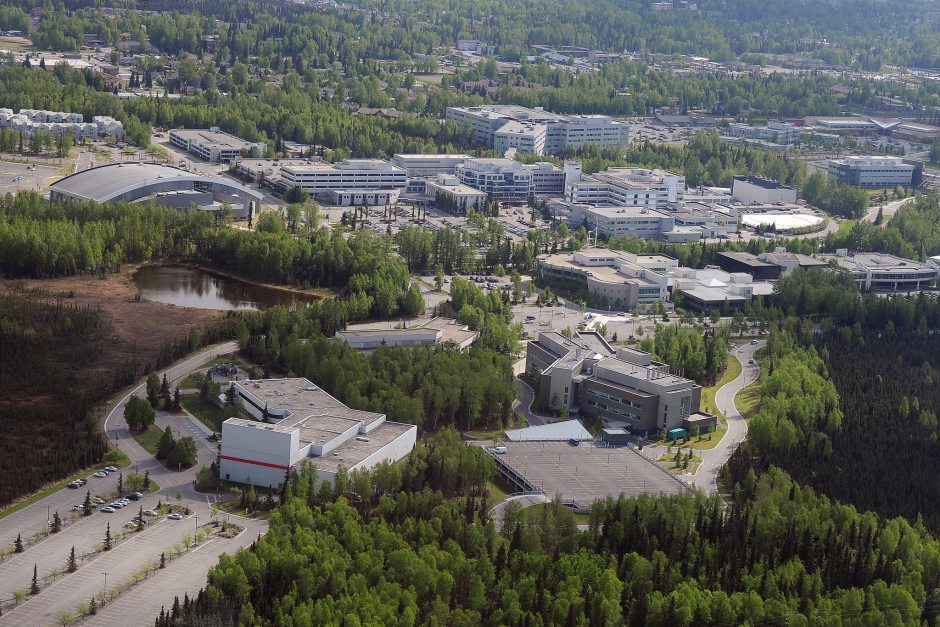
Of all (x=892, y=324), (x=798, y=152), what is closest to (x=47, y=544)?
(x=892, y=324)

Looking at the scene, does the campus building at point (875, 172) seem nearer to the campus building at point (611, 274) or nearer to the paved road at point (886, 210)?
the paved road at point (886, 210)

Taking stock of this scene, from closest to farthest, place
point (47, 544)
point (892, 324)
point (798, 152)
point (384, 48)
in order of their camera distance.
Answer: point (47, 544)
point (892, 324)
point (798, 152)
point (384, 48)

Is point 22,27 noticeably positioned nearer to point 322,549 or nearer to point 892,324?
point 892,324

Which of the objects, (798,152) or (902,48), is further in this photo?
(902,48)

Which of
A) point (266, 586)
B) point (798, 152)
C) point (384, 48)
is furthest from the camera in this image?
point (384, 48)

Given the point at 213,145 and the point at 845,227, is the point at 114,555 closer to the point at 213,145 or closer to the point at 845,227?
the point at 213,145

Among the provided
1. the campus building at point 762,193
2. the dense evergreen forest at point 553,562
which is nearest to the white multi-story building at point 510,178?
the campus building at point 762,193
